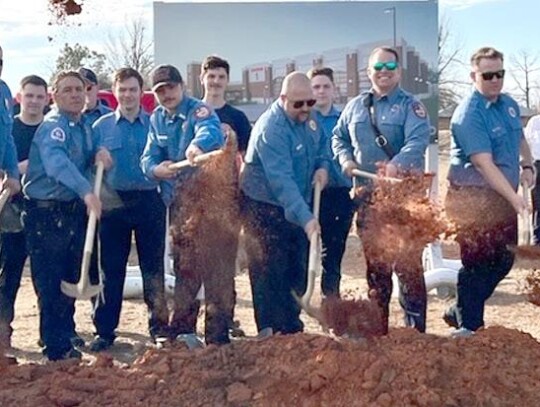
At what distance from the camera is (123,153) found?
22.8ft

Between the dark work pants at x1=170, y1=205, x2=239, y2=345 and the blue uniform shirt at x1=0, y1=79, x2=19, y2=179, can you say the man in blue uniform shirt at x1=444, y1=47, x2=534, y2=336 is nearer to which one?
the dark work pants at x1=170, y1=205, x2=239, y2=345

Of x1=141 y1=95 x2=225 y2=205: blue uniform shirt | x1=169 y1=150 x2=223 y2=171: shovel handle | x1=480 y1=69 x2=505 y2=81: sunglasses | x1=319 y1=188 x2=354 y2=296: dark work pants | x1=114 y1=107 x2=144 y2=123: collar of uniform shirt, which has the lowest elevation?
x1=319 y1=188 x2=354 y2=296: dark work pants

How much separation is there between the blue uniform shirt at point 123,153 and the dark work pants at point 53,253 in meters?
0.43

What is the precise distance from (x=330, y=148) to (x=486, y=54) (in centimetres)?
119

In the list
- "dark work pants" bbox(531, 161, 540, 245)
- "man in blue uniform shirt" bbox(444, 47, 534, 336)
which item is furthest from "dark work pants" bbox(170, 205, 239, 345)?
"dark work pants" bbox(531, 161, 540, 245)

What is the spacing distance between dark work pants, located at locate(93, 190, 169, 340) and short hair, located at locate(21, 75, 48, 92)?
1105mm

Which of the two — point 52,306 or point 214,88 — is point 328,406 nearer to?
point 52,306

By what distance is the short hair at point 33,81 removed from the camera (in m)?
7.38

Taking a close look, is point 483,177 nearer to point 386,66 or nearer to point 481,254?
point 481,254

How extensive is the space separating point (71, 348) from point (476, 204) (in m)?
2.79

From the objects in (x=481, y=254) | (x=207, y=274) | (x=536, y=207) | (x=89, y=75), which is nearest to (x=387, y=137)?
(x=481, y=254)

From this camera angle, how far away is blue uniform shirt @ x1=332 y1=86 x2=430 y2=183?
252 inches

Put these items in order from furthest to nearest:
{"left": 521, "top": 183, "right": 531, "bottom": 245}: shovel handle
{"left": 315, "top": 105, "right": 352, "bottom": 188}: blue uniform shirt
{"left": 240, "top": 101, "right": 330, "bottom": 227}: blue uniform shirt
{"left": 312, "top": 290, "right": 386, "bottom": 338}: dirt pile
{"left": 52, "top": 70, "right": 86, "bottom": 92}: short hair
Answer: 1. {"left": 315, "top": 105, "right": 352, "bottom": 188}: blue uniform shirt
2. {"left": 521, "top": 183, "right": 531, "bottom": 245}: shovel handle
3. {"left": 52, "top": 70, "right": 86, "bottom": 92}: short hair
4. {"left": 240, "top": 101, "right": 330, "bottom": 227}: blue uniform shirt
5. {"left": 312, "top": 290, "right": 386, "bottom": 338}: dirt pile

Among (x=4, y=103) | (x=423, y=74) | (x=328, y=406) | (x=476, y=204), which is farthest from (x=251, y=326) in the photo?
(x=423, y=74)
